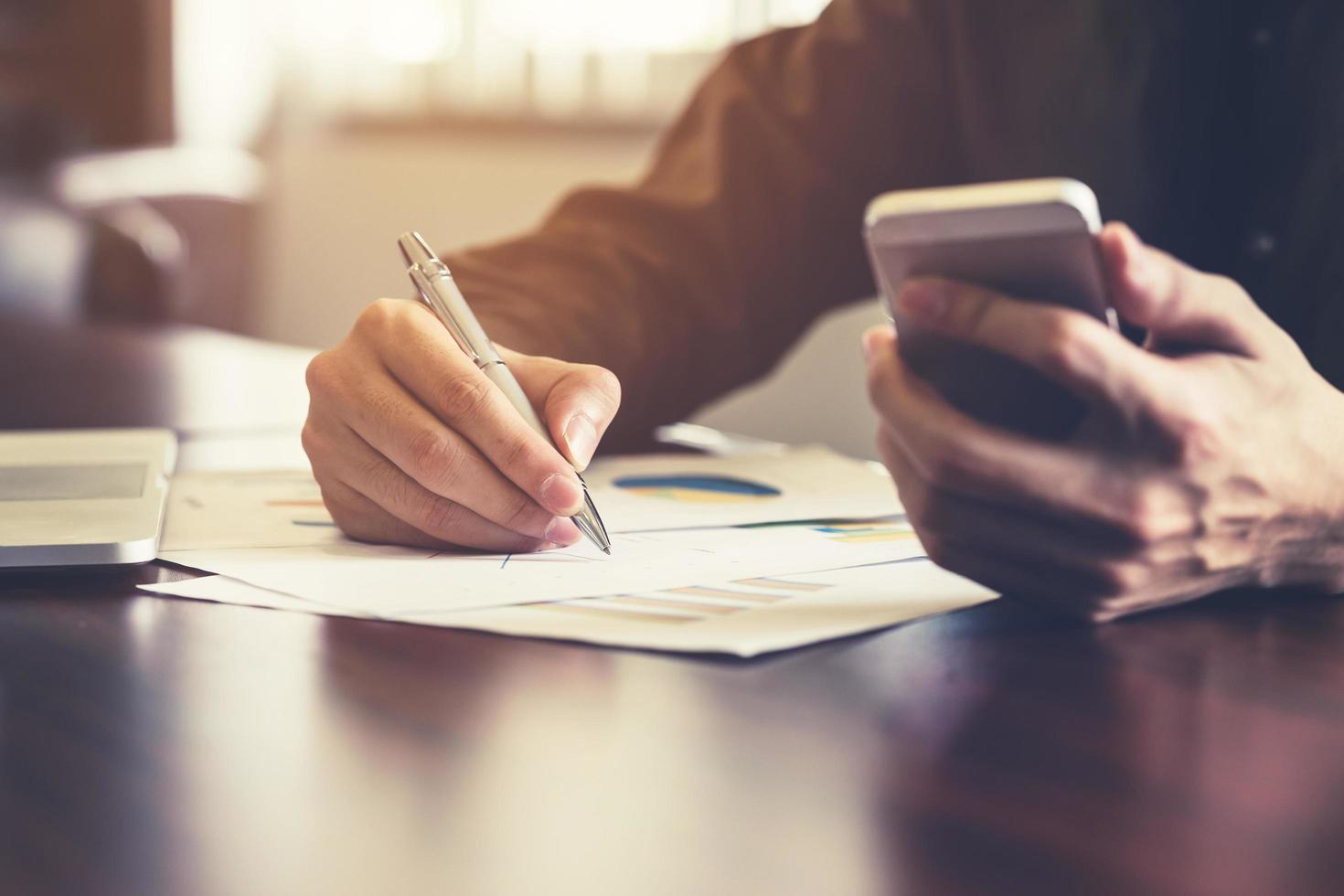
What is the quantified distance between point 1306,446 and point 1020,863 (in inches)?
10.7

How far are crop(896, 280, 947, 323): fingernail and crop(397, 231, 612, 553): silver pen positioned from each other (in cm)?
16

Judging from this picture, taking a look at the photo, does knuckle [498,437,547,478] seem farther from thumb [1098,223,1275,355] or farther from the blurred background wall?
the blurred background wall

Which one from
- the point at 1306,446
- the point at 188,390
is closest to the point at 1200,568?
the point at 1306,446

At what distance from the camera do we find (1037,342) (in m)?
0.39

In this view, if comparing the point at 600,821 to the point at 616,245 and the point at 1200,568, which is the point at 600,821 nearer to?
the point at 1200,568

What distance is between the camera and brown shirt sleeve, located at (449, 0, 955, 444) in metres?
0.94

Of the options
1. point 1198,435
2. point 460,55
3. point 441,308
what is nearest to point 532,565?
point 441,308

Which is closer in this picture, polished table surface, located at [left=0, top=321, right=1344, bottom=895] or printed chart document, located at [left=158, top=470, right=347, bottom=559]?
polished table surface, located at [left=0, top=321, right=1344, bottom=895]

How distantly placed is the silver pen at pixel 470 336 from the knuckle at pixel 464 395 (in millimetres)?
11

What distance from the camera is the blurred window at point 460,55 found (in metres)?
1.86

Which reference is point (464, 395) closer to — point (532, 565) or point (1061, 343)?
point (532, 565)

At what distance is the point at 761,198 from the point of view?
1009mm

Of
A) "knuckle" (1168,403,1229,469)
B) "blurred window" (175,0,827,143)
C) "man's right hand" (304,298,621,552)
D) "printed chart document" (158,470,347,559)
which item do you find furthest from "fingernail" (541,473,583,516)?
"blurred window" (175,0,827,143)

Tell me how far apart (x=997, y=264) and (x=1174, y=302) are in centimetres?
6
